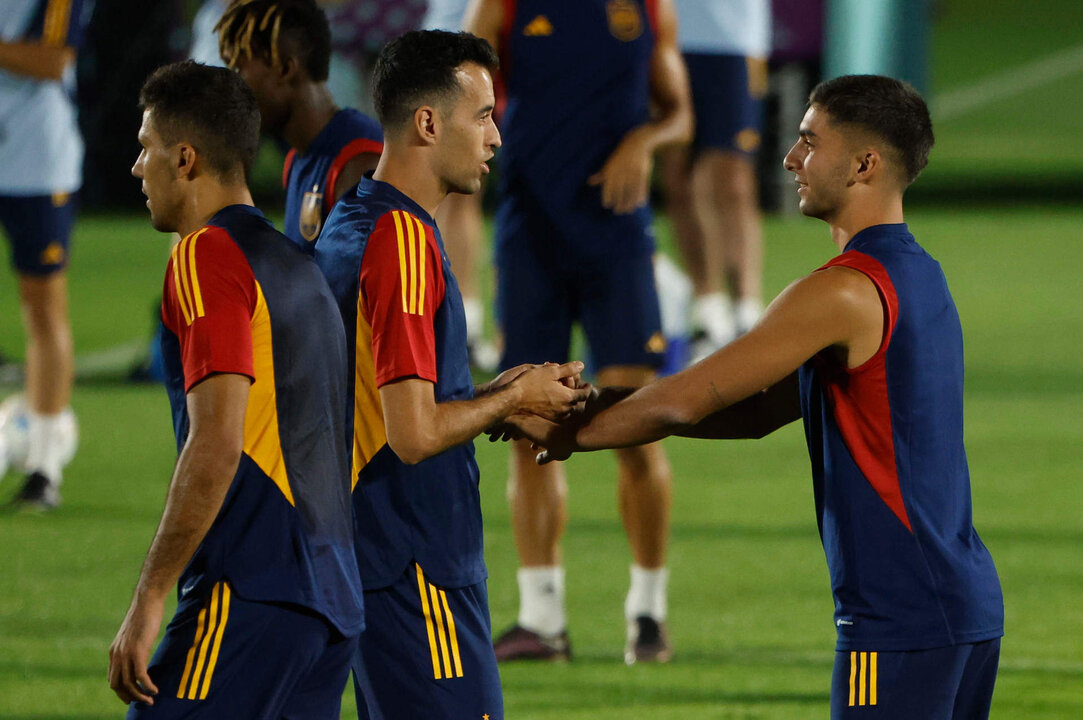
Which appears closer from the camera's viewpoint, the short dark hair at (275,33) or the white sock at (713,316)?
the short dark hair at (275,33)

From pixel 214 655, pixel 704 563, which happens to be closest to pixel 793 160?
pixel 214 655

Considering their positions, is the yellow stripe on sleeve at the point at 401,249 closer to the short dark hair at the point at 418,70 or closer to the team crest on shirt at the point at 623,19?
the short dark hair at the point at 418,70

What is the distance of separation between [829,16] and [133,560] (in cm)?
1272

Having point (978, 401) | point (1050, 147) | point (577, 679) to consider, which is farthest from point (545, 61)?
point (1050, 147)

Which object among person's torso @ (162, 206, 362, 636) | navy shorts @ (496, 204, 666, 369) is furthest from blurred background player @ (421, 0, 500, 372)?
person's torso @ (162, 206, 362, 636)

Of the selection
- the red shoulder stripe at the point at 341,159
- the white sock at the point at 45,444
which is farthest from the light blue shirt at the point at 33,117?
the red shoulder stripe at the point at 341,159

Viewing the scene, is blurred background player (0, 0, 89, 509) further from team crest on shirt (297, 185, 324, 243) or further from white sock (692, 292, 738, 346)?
white sock (692, 292, 738, 346)

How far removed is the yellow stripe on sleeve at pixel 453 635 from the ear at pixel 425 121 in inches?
37.6

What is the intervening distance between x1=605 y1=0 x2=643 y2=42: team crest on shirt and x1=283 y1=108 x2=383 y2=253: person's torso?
2.02 m

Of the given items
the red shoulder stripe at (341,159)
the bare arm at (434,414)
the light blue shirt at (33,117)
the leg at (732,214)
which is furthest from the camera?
the leg at (732,214)

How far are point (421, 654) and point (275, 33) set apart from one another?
1832mm

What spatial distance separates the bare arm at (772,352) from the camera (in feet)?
11.7

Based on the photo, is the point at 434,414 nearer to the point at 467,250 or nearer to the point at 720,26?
the point at 467,250

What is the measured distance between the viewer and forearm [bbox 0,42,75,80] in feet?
27.7
